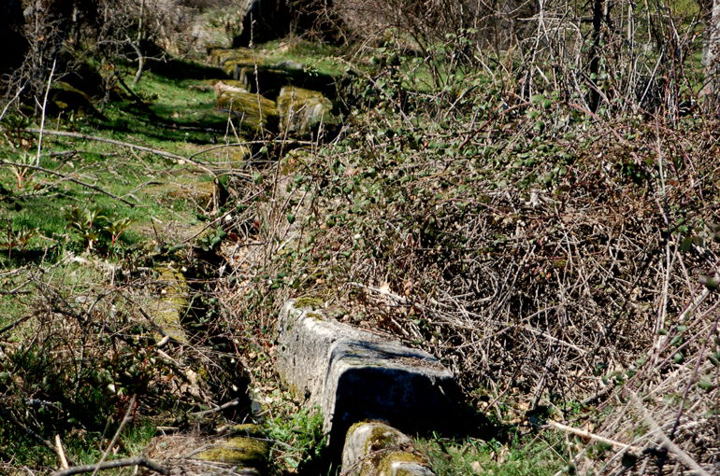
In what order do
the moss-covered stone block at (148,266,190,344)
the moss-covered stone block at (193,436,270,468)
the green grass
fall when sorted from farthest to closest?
the moss-covered stone block at (148,266,190,344), the green grass, the moss-covered stone block at (193,436,270,468)

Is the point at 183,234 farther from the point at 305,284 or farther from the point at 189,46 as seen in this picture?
the point at 189,46

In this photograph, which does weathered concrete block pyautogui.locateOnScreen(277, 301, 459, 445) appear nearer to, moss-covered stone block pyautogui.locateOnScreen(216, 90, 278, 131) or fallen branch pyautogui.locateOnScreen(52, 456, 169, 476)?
fallen branch pyautogui.locateOnScreen(52, 456, 169, 476)

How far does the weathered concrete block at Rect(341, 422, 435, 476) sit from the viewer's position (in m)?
4.00

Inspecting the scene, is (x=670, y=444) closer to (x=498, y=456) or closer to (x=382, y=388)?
(x=498, y=456)

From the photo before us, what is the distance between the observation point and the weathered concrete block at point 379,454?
158 inches

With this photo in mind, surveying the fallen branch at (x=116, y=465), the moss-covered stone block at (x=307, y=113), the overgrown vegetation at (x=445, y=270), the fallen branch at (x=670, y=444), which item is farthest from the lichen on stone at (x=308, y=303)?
the moss-covered stone block at (x=307, y=113)

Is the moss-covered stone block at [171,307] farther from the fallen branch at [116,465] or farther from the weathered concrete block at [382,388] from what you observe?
the fallen branch at [116,465]

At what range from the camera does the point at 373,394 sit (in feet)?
16.0

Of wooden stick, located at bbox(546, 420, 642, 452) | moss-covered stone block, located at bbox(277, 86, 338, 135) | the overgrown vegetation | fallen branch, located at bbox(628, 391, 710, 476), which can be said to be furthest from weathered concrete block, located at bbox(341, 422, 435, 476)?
moss-covered stone block, located at bbox(277, 86, 338, 135)

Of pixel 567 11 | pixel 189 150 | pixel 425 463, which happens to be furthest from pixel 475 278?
pixel 189 150

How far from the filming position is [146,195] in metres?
9.21

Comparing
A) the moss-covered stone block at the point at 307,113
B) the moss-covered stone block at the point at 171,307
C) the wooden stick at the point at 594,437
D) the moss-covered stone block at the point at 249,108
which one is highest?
the wooden stick at the point at 594,437

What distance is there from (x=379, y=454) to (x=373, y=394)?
2.28 ft

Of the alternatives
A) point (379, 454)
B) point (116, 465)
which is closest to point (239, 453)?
point (379, 454)
